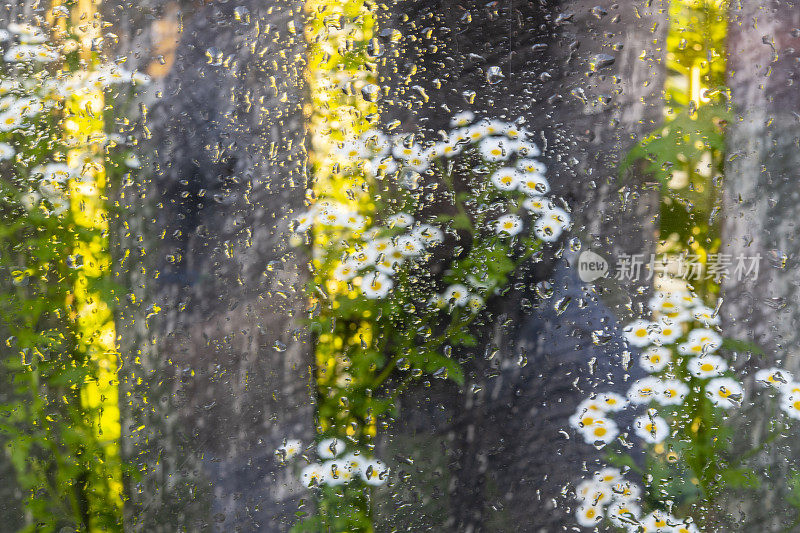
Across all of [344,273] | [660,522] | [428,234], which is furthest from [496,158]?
[660,522]

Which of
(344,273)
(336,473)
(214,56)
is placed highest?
(214,56)

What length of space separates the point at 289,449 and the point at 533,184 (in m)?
0.41

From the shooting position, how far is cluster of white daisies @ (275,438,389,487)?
0.59m

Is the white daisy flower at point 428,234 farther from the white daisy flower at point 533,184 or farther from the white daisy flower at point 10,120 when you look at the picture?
the white daisy flower at point 10,120

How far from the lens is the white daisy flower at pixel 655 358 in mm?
570

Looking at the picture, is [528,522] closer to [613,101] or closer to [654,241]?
[654,241]

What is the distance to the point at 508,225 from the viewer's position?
1.98 feet

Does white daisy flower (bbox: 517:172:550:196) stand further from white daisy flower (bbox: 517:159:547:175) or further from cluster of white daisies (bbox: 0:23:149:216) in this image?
cluster of white daisies (bbox: 0:23:149:216)

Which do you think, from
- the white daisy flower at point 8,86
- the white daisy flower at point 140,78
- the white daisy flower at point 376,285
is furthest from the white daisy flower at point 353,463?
→ the white daisy flower at point 8,86

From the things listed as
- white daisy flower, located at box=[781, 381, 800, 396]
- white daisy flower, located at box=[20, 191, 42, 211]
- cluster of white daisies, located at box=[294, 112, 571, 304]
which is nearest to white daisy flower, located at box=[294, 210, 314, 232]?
cluster of white daisies, located at box=[294, 112, 571, 304]

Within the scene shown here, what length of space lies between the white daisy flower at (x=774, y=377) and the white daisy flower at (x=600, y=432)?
6.5 inches

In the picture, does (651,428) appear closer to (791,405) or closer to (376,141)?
(791,405)

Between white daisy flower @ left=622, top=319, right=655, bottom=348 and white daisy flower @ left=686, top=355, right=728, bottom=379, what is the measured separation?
5 cm

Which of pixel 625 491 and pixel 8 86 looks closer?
pixel 625 491
